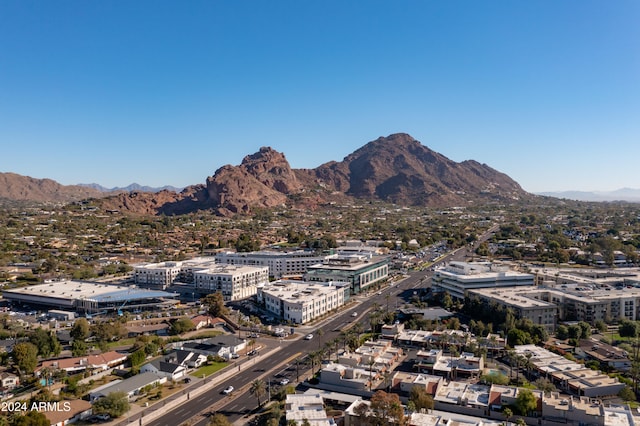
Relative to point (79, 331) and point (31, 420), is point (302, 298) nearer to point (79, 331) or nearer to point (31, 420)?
point (79, 331)

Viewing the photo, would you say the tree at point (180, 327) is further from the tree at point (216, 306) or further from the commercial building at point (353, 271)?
the commercial building at point (353, 271)

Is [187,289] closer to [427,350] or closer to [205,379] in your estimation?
[205,379]

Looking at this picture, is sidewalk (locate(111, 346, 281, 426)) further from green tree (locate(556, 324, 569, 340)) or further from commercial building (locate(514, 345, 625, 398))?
green tree (locate(556, 324, 569, 340))

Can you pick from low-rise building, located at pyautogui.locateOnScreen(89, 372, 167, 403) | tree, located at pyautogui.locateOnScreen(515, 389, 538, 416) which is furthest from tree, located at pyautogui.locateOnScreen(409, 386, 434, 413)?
low-rise building, located at pyautogui.locateOnScreen(89, 372, 167, 403)

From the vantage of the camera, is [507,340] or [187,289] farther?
[187,289]

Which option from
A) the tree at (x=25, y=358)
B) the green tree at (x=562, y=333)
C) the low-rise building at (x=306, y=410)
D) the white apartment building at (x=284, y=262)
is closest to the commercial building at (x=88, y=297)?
the white apartment building at (x=284, y=262)

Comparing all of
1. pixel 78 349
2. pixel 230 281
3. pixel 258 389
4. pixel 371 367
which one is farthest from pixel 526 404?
pixel 230 281

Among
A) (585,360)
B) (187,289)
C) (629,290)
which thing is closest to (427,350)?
(585,360)
